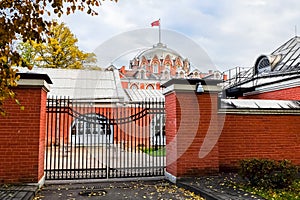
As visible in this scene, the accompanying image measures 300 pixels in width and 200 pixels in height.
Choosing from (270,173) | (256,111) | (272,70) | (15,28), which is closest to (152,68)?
(272,70)

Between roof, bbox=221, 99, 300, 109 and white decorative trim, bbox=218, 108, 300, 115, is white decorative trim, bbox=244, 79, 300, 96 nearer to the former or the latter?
roof, bbox=221, 99, 300, 109

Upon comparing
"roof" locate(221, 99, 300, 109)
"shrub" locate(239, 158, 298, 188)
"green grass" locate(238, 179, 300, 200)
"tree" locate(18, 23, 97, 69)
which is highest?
"tree" locate(18, 23, 97, 69)

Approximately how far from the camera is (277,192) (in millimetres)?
5625

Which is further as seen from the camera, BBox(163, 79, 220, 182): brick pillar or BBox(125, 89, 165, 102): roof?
BBox(125, 89, 165, 102): roof

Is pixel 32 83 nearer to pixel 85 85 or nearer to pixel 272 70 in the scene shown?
pixel 272 70

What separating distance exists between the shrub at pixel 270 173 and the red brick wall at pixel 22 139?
4.71 metres

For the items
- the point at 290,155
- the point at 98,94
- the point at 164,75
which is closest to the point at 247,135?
the point at 290,155

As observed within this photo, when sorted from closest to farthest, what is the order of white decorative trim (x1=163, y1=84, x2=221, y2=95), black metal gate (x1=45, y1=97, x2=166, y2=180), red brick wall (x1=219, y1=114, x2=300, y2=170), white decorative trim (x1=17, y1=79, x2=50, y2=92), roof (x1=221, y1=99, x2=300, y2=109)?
1. white decorative trim (x1=17, y1=79, x2=50, y2=92)
2. white decorative trim (x1=163, y1=84, x2=221, y2=95)
3. black metal gate (x1=45, y1=97, x2=166, y2=180)
4. red brick wall (x1=219, y1=114, x2=300, y2=170)
5. roof (x1=221, y1=99, x2=300, y2=109)

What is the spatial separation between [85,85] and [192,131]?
14408 millimetres

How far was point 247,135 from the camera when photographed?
7.98 metres

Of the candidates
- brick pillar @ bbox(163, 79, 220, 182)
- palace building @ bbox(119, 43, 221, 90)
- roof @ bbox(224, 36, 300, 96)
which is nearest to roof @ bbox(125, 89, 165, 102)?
roof @ bbox(224, 36, 300, 96)

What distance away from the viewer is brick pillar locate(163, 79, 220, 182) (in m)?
7.03

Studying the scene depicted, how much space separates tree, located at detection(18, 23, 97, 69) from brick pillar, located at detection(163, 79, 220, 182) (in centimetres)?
2005

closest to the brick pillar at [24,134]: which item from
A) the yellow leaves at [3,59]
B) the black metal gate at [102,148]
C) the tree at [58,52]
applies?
the black metal gate at [102,148]
